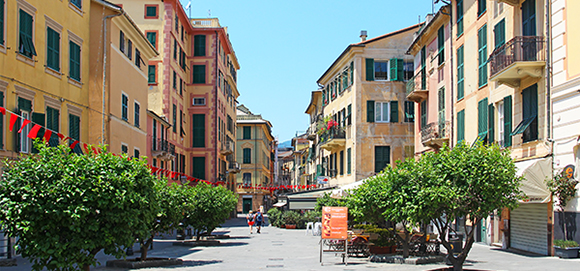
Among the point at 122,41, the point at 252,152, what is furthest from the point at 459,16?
the point at 252,152

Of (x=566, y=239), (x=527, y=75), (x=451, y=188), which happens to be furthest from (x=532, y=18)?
(x=451, y=188)

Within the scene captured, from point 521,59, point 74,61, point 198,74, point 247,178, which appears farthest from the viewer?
point 247,178

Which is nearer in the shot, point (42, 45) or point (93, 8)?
point (42, 45)

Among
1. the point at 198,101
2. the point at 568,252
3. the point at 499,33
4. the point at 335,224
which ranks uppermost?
the point at 198,101

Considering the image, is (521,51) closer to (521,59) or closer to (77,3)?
(521,59)

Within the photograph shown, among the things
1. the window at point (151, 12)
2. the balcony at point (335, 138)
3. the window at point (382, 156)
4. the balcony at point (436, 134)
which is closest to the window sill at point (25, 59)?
the balcony at point (436, 134)

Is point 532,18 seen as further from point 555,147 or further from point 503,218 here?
point 503,218

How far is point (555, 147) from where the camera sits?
19.0 m

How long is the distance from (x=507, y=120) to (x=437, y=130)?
795cm

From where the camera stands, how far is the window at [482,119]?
2447 centimetres

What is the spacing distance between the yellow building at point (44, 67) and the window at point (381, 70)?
2188 cm

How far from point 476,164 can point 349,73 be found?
29213 millimetres

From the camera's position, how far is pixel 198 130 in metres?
54.2

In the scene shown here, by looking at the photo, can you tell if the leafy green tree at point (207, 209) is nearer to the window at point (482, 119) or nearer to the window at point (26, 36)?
the window at point (26, 36)
